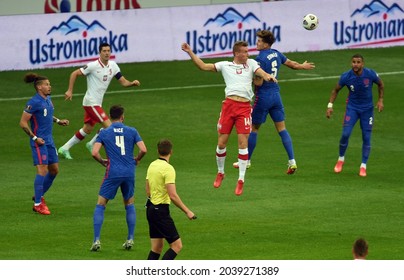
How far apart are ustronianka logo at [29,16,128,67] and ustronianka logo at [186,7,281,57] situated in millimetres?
2994

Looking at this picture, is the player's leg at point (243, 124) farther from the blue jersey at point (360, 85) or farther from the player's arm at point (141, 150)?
the blue jersey at point (360, 85)

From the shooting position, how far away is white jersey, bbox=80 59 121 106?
30.1 m

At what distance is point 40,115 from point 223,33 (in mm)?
19955

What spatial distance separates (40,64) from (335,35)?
11.2 metres

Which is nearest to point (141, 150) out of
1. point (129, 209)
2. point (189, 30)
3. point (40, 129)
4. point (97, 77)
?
point (129, 209)

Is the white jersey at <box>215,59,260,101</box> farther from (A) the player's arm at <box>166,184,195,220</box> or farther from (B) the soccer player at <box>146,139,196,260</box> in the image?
(A) the player's arm at <box>166,184,195,220</box>

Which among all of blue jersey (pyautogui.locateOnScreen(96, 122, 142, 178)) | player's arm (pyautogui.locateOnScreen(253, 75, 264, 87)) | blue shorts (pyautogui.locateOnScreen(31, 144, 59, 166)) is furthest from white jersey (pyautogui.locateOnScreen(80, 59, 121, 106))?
blue jersey (pyautogui.locateOnScreen(96, 122, 142, 178))

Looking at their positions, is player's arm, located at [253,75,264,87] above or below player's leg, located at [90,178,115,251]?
above

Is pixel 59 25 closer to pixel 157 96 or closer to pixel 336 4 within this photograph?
pixel 157 96

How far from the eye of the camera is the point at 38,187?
2469cm

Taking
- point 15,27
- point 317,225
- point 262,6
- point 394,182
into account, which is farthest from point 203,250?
point 262,6

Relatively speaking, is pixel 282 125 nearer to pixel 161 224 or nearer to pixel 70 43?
pixel 161 224

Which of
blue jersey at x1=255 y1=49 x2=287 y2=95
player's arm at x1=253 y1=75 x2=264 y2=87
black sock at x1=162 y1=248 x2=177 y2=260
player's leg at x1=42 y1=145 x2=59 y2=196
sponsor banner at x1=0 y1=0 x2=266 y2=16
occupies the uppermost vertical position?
sponsor banner at x1=0 y1=0 x2=266 y2=16

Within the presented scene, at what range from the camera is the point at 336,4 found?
150ft
